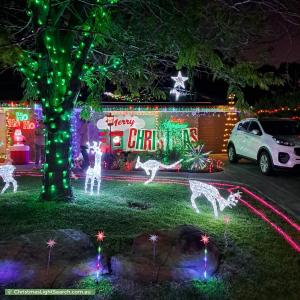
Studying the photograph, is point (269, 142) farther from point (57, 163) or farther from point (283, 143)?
point (57, 163)

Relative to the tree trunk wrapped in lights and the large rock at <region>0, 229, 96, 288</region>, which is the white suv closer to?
the tree trunk wrapped in lights

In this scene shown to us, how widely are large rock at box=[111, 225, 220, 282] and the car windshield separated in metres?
9.50

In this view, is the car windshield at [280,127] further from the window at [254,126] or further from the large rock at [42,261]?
the large rock at [42,261]

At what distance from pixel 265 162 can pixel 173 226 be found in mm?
7537

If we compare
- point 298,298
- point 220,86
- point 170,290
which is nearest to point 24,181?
point 170,290

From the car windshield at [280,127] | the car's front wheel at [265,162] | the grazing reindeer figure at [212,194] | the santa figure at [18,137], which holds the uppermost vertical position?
the car windshield at [280,127]

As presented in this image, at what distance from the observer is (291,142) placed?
44.7 ft

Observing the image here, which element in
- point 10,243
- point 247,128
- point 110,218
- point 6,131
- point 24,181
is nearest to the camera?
point 10,243

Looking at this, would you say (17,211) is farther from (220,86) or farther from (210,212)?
(220,86)

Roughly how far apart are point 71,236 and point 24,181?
784cm

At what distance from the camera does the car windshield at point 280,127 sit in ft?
47.7

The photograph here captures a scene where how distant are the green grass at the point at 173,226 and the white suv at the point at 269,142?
12.0 ft

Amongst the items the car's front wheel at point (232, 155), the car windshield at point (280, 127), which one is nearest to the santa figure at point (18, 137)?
the car's front wheel at point (232, 155)

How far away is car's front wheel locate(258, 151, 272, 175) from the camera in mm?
14008
